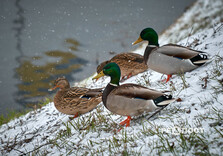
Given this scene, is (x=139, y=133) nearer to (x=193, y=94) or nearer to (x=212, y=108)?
(x=212, y=108)

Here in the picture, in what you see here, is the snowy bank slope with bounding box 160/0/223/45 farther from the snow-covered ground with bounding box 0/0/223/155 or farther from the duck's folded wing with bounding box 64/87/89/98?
the duck's folded wing with bounding box 64/87/89/98

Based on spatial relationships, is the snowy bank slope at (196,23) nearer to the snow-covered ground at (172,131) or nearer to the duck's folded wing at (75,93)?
the snow-covered ground at (172,131)

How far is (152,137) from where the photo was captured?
2.31m

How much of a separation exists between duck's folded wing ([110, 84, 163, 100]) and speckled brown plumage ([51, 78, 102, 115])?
4.73ft

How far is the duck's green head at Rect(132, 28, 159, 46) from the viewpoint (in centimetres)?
399

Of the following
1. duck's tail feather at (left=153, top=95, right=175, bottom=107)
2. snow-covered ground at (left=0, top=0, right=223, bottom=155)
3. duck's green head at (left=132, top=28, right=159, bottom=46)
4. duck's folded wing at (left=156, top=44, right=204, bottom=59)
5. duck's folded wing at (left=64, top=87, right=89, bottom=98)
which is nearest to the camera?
snow-covered ground at (left=0, top=0, right=223, bottom=155)

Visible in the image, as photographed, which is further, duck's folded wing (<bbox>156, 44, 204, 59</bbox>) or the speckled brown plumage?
the speckled brown plumage

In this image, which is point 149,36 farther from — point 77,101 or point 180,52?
point 77,101

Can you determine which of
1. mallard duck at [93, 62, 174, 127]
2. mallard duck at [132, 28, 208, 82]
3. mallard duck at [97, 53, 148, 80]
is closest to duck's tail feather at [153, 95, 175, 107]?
mallard duck at [93, 62, 174, 127]

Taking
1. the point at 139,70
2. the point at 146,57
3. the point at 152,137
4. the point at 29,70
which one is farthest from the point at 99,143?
the point at 29,70

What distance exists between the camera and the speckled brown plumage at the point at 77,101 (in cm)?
404

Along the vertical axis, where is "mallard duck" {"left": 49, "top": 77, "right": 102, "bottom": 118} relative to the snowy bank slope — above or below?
below

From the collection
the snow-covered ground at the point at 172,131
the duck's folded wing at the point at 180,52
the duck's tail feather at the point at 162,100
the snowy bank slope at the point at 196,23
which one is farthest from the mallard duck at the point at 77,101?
the snowy bank slope at the point at 196,23

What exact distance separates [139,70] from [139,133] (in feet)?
10.8
